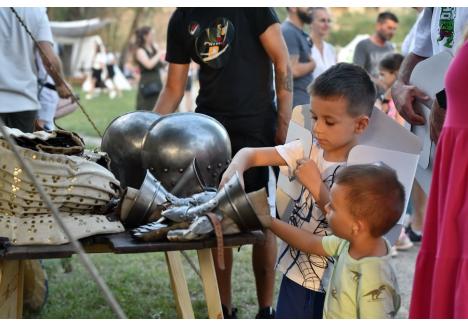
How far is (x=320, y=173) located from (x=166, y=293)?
2.71m

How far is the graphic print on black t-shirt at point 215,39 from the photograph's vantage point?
4648mm

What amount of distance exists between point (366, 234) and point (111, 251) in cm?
94

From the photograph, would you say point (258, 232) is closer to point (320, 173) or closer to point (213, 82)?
point (320, 173)

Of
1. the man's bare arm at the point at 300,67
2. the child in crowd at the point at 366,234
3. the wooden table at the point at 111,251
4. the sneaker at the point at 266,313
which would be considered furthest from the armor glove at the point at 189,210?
the man's bare arm at the point at 300,67

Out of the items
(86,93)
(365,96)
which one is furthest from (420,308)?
(86,93)

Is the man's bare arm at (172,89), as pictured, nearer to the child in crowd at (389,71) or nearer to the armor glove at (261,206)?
the armor glove at (261,206)

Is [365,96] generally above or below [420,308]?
above

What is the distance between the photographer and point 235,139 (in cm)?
478

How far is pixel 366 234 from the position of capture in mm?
2805

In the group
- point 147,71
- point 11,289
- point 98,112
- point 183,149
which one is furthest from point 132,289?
point 98,112

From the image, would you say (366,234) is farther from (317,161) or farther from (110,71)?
(110,71)

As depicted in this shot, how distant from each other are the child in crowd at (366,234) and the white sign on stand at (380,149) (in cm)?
32

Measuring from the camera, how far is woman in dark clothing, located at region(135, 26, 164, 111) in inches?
450

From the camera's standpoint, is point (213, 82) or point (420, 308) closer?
point (420, 308)
